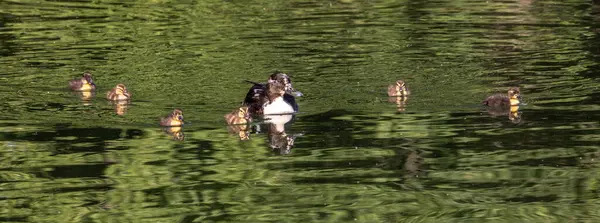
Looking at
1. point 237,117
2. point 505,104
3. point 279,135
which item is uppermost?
point 237,117

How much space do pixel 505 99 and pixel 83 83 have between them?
5.42 meters

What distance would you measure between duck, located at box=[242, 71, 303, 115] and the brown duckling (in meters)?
2.17

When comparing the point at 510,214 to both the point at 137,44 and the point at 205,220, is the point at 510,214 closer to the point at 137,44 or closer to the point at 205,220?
the point at 205,220

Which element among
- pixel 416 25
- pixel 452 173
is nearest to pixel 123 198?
pixel 452 173

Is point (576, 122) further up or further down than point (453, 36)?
further down

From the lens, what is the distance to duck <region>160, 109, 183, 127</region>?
13.3 meters

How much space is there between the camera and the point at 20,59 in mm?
19328

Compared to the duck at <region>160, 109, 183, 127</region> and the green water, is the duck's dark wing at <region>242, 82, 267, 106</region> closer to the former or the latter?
the green water

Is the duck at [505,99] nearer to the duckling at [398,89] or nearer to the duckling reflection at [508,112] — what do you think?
the duckling reflection at [508,112]

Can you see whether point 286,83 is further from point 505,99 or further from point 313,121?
point 505,99

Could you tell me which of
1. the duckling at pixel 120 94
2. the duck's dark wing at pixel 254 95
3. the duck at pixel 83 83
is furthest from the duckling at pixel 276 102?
the duck at pixel 83 83

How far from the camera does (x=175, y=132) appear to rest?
13.2 metres

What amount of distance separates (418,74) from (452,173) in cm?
660

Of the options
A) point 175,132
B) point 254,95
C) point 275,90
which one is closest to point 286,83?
point 275,90
